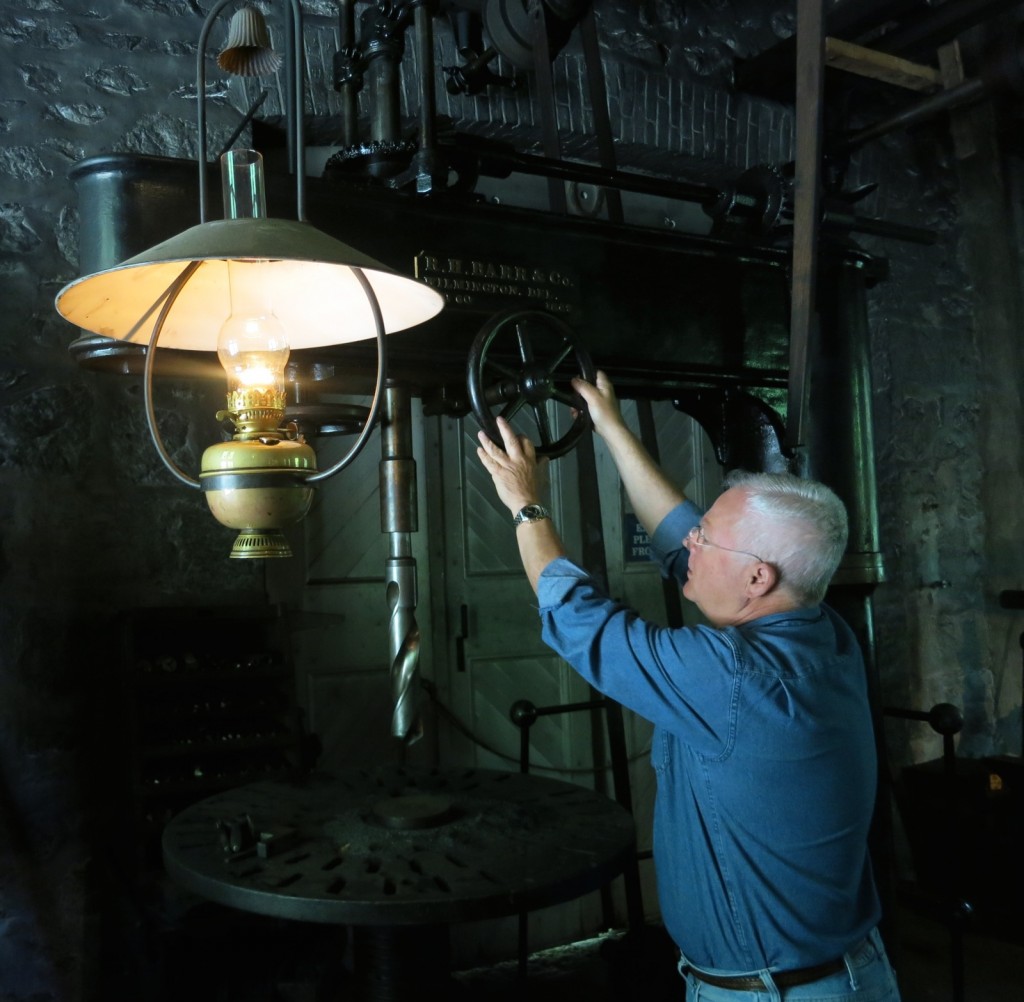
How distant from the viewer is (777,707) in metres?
1.48

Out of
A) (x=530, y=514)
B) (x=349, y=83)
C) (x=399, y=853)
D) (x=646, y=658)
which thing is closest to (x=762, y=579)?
(x=646, y=658)

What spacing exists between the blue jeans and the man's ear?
580mm

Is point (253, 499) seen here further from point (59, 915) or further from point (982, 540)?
point (982, 540)

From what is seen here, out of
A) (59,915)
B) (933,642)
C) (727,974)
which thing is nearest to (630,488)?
(727,974)

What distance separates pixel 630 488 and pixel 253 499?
919 millimetres

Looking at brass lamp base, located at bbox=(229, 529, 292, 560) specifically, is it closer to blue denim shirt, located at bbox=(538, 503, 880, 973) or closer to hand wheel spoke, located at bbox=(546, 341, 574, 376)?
blue denim shirt, located at bbox=(538, 503, 880, 973)

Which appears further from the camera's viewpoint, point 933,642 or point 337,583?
point 933,642

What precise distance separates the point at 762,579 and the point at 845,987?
645 millimetres

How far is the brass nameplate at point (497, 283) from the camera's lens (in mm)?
1821

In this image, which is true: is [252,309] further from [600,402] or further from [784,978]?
[784,978]

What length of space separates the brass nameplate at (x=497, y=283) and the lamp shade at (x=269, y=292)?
32 cm

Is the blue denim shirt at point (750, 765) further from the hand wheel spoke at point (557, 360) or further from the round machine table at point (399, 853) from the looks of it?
the hand wheel spoke at point (557, 360)

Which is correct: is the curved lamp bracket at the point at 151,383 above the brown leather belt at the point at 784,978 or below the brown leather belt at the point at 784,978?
above

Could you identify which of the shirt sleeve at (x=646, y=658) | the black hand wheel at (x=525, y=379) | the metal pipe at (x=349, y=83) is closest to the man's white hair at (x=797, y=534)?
the shirt sleeve at (x=646, y=658)
